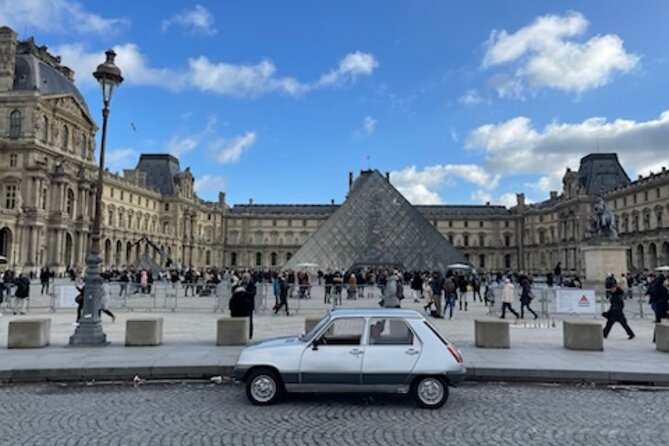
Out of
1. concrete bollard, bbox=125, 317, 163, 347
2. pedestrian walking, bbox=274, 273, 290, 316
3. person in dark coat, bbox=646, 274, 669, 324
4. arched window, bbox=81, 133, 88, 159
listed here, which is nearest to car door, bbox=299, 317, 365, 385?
concrete bollard, bbox=125, 317, 163, 347

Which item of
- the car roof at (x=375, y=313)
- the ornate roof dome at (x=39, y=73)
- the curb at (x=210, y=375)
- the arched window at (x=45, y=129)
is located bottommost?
the curb at (x=210, y=375)

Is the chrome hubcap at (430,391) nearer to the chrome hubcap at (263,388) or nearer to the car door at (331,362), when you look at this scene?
the car door at (331,362)

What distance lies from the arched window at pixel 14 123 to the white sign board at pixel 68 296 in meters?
37.7

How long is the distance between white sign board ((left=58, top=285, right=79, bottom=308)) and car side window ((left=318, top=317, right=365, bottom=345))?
39.8 feet

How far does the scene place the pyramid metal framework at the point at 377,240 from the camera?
103 feet

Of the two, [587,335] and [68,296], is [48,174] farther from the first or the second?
[587,335]

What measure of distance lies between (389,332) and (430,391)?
748 millimetres

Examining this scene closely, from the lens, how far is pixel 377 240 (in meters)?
32.4

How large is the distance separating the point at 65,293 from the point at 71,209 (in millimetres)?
38702

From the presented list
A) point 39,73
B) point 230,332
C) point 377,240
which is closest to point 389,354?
point 230,332

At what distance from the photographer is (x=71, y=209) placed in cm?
5000

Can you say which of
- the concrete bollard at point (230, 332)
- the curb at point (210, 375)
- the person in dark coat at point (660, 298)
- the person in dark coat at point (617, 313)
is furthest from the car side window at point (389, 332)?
the person in dark coat at point (660, 298)

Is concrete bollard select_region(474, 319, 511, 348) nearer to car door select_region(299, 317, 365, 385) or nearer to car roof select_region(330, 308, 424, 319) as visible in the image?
car roof select_region(330, 308, 424, 319)

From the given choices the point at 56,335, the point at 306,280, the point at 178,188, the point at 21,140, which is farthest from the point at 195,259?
the point at 56,335
